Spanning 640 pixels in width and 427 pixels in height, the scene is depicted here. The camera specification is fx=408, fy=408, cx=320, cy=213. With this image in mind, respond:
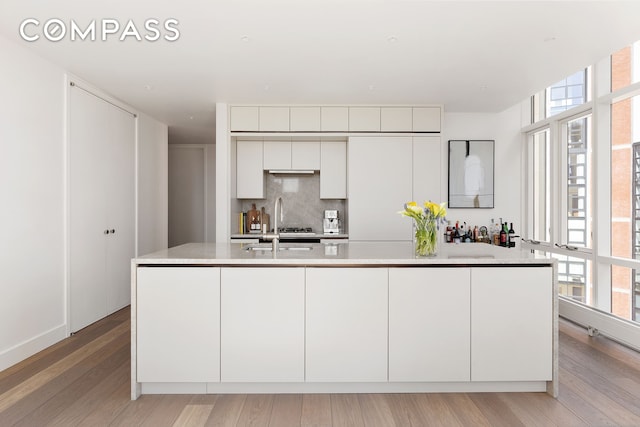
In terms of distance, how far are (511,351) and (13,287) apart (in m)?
3.57

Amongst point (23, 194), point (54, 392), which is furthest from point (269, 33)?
point (54, 392)

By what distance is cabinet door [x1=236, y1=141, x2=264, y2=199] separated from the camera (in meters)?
5.23

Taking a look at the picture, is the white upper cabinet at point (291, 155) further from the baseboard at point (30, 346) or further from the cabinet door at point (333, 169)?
the baseboard at point (30, 346)

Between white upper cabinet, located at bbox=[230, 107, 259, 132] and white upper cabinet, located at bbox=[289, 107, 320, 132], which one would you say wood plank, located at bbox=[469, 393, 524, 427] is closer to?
white upper cabinet, located at bbox=[289, 107, 320, 132]

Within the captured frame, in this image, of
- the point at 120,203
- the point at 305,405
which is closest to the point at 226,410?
the point at 305,405

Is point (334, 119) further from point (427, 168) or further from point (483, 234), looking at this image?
point (483, 234)

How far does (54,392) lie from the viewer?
262 centimetres

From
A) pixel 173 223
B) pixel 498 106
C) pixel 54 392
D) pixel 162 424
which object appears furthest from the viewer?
pixel 173 223

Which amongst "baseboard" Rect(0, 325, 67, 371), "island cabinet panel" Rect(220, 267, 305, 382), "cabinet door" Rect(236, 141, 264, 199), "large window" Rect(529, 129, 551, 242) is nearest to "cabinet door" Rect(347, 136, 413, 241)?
"cabinet door" Rect(236, 141, 264, 199)

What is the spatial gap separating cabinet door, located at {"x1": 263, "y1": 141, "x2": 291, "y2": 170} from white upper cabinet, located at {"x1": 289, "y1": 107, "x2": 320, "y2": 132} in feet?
1.45

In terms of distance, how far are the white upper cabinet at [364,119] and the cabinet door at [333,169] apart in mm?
469

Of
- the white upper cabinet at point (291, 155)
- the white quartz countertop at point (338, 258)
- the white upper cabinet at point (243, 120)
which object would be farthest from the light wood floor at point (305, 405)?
the white upper cabinet at point (291, 155)

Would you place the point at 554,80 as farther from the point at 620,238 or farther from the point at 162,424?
the point at 162,424

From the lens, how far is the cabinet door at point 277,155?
524 centimetres
